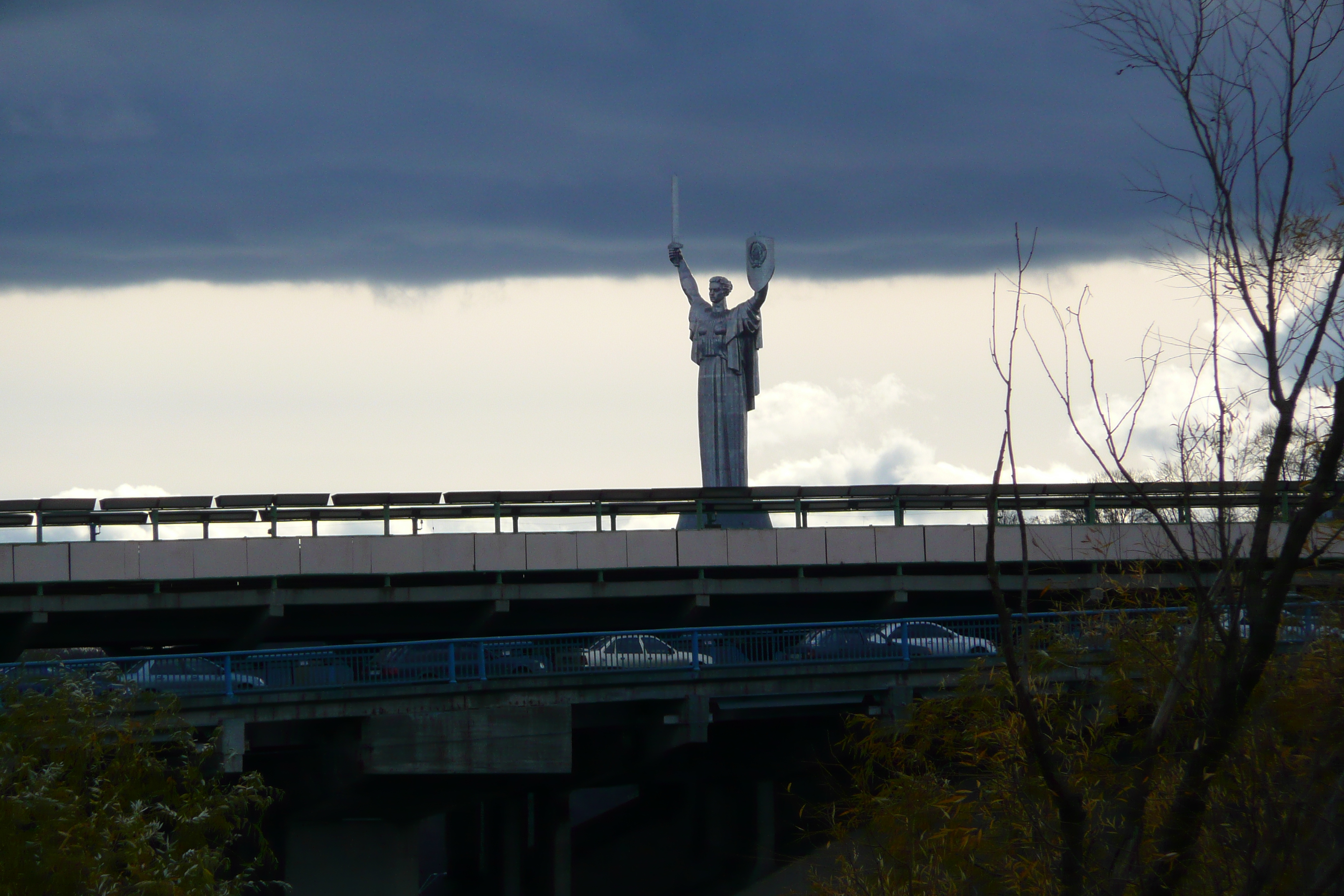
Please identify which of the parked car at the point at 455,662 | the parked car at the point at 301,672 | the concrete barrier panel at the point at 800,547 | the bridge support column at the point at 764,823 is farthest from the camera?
the concrete barrier panel at the point at 800,547

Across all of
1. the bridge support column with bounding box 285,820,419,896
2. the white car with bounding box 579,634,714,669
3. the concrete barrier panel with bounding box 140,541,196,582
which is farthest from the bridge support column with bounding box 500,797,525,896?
the white car with bounding box 579,634,714,669

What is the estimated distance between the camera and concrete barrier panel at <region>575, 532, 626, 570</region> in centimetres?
2670

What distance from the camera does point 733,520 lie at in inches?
1243

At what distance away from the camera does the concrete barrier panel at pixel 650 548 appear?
26828 millimetres

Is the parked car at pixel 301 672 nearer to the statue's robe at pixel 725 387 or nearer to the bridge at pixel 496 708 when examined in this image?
the bridge at pixel 496 708

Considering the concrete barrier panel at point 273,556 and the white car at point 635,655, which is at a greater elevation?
the concrete barrier panel at point 273,556

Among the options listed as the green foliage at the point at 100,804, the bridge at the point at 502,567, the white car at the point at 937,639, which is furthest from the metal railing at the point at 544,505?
the green foliage at the point at 100,804

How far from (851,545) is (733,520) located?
4829 mm

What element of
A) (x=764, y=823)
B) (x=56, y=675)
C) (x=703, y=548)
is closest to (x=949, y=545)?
(x=703, y=548)

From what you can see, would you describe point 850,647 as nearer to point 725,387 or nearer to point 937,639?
point 937,639

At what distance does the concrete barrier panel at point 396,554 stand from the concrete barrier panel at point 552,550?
7.02 feet

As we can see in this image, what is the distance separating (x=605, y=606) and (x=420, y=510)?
4465 mm

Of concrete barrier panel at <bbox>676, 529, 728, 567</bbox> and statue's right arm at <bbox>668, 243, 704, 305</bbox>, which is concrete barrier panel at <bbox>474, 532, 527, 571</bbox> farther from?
statue's right arm at <bbox>668, 243, 704, 305</bbox>

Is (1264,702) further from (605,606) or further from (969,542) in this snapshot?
(605,606)
